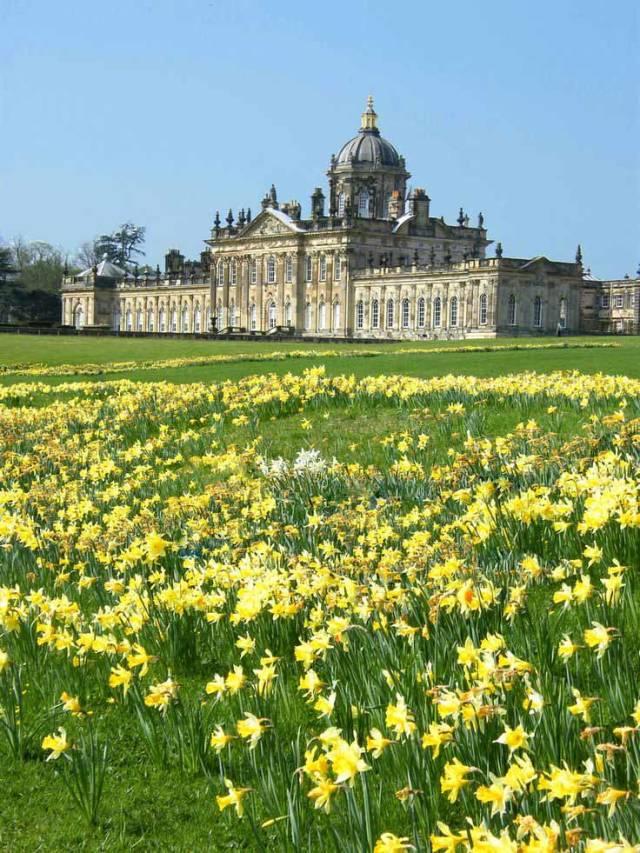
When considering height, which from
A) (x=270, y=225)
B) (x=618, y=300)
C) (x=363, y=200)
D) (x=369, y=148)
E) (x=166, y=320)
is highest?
(x=369, y=148)

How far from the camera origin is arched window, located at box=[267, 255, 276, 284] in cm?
10006

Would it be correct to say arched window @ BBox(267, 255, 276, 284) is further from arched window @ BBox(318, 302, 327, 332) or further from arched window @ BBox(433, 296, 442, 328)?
arched window @ BBox(433, 296, 442, 328)

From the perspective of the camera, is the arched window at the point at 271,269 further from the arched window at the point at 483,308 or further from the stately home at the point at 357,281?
the arched window at the point at 483,308

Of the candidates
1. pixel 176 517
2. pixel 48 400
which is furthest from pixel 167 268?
pixel 176 517

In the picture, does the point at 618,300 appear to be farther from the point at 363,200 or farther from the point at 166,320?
the point at 166,320

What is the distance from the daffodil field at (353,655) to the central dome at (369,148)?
9721 cm

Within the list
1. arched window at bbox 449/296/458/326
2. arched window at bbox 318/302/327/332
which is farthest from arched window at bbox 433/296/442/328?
arched window at bbox 318/302/327/332

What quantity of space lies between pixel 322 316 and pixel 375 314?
613 centimetres

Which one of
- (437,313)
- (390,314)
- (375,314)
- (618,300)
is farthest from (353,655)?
(618,300)

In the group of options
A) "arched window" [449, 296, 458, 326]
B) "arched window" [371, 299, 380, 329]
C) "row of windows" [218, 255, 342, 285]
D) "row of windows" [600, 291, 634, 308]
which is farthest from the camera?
"row of windows" [218, 255, 342, 285]

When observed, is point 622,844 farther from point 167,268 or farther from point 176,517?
point 167,268

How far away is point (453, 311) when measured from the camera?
8425cm

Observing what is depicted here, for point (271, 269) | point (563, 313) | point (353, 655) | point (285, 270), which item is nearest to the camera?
point (353, 655)

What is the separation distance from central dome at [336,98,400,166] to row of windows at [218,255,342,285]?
12008mm
